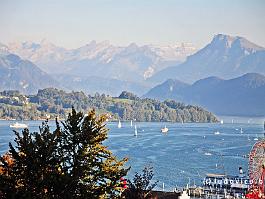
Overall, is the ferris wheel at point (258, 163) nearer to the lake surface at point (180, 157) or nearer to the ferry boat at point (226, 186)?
the ferry boat at point (226, 186)

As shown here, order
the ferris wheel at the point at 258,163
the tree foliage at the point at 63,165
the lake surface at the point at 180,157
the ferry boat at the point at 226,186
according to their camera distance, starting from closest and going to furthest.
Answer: the tree foliage at the point at 63,165 → the ferris wheel at the point at 258,163 → the ferry boat at the point at 226,186 → the lake surface at the point at 180,157

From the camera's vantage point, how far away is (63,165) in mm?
10203

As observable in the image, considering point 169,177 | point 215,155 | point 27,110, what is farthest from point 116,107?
point 169,177

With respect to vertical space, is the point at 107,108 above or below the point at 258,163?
above

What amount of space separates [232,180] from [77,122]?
24.6 meters

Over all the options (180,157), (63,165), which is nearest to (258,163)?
(63,165)

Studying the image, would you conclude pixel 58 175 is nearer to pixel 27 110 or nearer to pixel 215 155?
pixel 215 155

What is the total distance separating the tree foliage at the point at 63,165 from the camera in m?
9.52

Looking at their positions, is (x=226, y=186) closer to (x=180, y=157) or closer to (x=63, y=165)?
(x=180, y=157)

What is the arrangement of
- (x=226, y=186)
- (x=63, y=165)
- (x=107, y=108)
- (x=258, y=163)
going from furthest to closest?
(x=107, y=108) → (x=226, y=186) → (x=258, y=163) → (x=63, y=165)

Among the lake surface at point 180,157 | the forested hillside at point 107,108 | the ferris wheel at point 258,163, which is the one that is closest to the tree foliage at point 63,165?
the ferris wheel at point 258,163

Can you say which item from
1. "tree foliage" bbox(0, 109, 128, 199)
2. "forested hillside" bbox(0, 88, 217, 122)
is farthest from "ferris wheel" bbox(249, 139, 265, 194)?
"forested hillside" bbox(0, 88, 217, 122)

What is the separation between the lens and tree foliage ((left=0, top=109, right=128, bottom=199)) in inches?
375

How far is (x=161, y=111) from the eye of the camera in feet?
425
